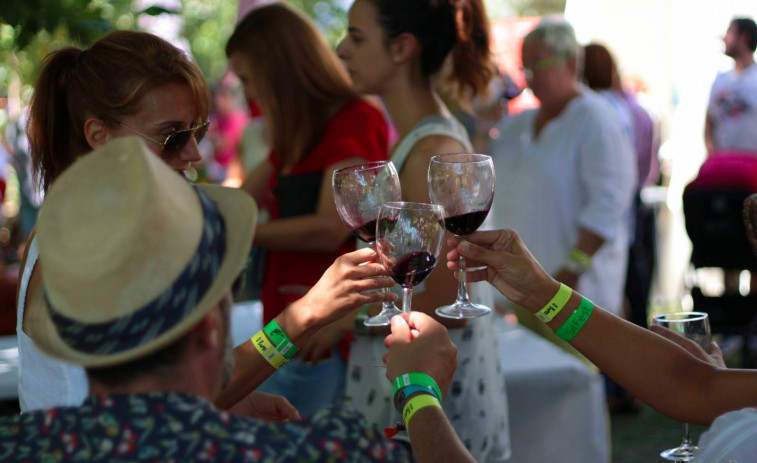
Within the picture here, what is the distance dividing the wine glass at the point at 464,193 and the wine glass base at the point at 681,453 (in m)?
0.52

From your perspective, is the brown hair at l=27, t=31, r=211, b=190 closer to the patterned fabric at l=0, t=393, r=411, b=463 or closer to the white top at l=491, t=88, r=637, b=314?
the patterned fabric at l=0, t=393, r=411, b=463

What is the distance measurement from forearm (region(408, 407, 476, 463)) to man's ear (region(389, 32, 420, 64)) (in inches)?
60.3

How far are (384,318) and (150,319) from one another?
0.79 m

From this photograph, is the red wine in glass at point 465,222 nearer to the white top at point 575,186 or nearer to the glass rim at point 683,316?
the glass rim at point 683,316

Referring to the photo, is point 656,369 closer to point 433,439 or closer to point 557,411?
point 433,439

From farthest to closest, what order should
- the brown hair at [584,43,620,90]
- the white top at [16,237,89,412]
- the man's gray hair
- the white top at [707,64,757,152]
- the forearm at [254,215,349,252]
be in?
the white top at [707,64,757,152] → the brown hair at [584,43,620,90] → the man's gray hair → the forearm at [254,215,349,252] → the white top at [16,237,89,412]

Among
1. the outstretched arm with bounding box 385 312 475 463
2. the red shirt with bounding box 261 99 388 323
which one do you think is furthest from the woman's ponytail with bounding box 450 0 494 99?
the outstretched arm with bounding box 385 312 475 463

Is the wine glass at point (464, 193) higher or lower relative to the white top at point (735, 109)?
higher

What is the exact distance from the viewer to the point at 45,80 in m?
2.15

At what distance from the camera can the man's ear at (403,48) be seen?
2.76 meters

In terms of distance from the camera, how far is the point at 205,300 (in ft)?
4.12

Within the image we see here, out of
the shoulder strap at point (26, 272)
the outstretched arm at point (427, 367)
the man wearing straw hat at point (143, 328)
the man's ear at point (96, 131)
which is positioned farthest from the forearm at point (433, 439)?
the man's ear at point (96, 131)

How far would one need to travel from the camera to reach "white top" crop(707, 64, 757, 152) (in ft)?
22.8

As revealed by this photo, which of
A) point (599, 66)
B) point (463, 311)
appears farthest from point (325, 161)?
point (599, 66)
